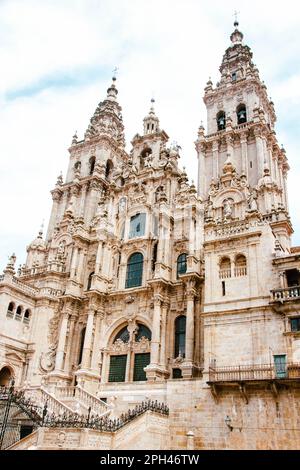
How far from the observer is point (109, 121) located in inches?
2151

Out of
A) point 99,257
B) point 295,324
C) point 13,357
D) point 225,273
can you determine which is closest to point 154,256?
point 99,257

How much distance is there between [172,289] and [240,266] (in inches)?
326

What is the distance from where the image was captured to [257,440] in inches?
816

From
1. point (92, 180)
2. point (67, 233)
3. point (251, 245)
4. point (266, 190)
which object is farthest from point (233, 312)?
point (92, 180)

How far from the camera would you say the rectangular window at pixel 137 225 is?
38156 millimetres

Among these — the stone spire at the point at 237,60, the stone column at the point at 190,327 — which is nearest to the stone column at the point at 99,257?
the stone column at the point at 190,327

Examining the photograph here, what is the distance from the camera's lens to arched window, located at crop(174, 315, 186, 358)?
31052 millimetres

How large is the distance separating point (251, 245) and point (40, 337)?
63.8 feet

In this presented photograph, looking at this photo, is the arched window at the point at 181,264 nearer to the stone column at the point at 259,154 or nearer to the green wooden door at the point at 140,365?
the green wooden door at the point at 140,365

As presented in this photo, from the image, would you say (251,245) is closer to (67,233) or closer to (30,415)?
(30,415)

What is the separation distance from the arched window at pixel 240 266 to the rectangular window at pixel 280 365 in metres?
5.22

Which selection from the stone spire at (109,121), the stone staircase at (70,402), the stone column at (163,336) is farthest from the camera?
the stone spire at (109,121)

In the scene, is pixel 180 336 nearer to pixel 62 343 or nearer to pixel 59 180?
pixel 62 343

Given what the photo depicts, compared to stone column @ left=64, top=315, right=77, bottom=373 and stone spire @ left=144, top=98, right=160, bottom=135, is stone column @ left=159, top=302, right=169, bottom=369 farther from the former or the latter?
stone spire @ left=144, top=98, right=160, bottom=135
